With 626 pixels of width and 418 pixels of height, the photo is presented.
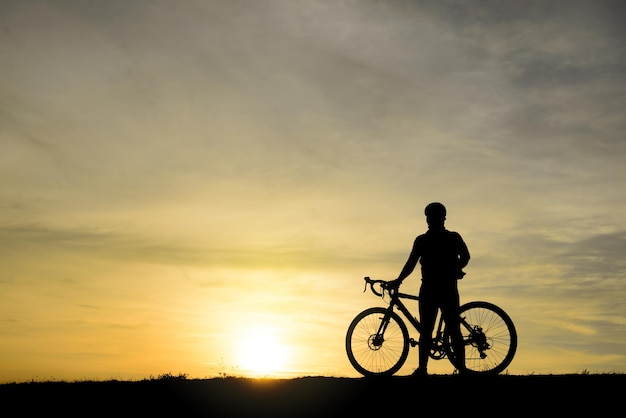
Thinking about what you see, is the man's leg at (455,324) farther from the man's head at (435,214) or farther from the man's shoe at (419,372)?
the man's head at (435,214)

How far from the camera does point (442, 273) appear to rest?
1240cm

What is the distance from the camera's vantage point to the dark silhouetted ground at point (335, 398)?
10469mm

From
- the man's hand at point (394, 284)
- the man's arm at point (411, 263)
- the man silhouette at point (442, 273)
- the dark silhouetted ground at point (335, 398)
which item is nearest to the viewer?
the dark silhouetted ground at point (335, 398)

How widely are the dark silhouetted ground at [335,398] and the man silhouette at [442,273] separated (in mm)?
792

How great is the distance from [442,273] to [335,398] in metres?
3.08

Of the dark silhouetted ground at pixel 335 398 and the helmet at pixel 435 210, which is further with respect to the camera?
the helmet at pixel 435 210

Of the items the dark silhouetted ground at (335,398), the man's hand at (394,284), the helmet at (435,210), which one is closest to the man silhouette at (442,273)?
the helmet at (435,210)

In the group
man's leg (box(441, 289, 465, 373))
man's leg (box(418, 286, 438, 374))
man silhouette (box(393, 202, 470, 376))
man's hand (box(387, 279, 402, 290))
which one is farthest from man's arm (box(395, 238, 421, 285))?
man's leg (box(441, 289, 465, 373))

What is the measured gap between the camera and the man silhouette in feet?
40.7

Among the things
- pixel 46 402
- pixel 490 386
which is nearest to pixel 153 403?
pixel 46 402

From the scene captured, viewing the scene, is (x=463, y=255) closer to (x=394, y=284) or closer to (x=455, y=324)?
(x=455, y=324)

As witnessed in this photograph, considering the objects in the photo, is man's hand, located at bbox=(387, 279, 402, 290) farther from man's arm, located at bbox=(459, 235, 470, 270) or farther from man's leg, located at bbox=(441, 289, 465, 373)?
man's arm, located at bbox=(459, 235, 470, 270)

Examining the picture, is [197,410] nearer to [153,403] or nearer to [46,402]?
[153,403]

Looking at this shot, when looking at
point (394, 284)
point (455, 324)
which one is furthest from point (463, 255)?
point (394, 284)
